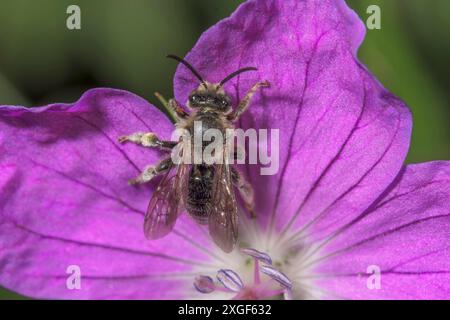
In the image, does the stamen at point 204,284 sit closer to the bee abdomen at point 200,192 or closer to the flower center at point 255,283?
the flower center at point 255,283

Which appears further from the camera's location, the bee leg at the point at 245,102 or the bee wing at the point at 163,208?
the bee wing at the point at 163,208

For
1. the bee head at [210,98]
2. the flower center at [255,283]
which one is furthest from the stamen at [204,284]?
the bee head at [210,98]

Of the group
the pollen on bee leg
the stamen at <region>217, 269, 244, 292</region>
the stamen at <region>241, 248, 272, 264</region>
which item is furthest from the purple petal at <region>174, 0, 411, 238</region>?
the stamen at <region>217, 269, 244, 292</region>

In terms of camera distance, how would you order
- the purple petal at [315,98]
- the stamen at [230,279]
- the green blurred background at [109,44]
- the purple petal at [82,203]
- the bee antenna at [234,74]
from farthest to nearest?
the green blurred background at [109,44], the stamen at [230,279], the purple petal at [82,203], the bee antenna at [234,74], the purple petal at [315,98]

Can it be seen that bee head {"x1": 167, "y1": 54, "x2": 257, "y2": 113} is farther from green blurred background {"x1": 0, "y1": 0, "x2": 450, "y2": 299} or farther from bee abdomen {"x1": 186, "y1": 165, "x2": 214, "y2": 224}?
green blurred background {"x1": 0, "y1": 0, "x2": 450, "y2": 299}

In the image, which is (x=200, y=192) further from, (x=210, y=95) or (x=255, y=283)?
(x=255, y=283)

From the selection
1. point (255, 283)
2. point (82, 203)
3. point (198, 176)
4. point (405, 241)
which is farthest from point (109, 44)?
point (405, 241)

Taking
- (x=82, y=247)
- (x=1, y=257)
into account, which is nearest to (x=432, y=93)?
(x=82, y=247)

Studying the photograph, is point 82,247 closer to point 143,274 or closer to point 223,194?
point 143,274

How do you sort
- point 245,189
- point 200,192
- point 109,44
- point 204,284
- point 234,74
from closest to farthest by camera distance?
point 234,74, point 200,192, point 245,189, point 204,284, point 109,44
